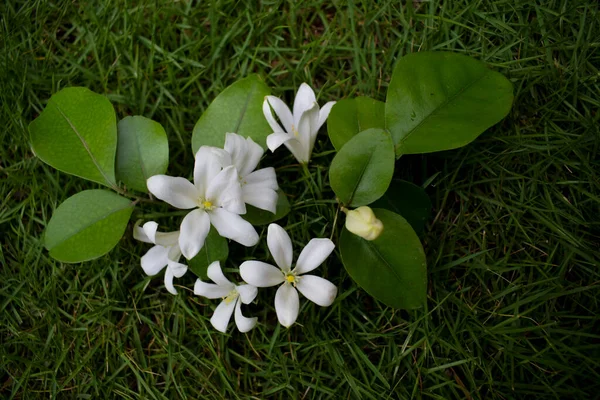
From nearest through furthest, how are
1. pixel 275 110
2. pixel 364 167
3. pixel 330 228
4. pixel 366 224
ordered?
1. pixel 366 224
2. pixel 364 167
3. pixel 275 110
4. pixel 330 228

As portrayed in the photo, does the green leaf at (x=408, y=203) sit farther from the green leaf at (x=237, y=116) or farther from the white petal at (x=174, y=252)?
the white petal at (x=174, y=252)

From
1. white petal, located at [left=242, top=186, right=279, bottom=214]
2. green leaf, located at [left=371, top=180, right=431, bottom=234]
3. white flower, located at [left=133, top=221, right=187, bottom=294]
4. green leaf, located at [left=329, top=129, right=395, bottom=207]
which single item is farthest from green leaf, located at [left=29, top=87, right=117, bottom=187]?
green leaf, located at [left=371, top=180, right=431, bottom=234]

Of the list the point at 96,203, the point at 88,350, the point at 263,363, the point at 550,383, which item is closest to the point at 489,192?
the point at 550,383

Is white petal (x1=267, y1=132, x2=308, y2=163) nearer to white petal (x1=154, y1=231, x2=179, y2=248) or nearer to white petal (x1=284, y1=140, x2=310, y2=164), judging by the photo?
white petal (x1=284, y1=140, x2=310, y2=164)

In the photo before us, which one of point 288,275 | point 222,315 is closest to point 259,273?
point 288,275

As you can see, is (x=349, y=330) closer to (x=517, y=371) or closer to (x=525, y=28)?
(x=517, y=371)

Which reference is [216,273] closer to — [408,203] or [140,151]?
[140,151]
